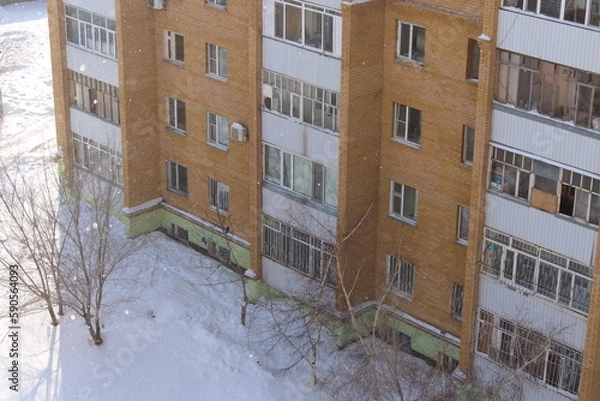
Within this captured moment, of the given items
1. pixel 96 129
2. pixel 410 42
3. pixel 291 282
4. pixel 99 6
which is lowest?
pixel 291 282

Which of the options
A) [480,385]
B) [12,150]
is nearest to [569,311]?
[480,385]

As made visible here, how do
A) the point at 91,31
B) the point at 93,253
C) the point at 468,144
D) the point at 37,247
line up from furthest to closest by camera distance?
1. the point at 91,31
2. the point at 93,253
3. the point at 37,247
4. the point at 468,144

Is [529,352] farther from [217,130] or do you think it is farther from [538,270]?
[217,130]

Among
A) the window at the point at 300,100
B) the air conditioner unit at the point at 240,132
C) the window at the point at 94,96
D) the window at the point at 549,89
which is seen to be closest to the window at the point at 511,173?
the window at the point at 549,89

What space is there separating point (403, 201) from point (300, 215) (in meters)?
3.03

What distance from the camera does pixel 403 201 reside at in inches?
1121

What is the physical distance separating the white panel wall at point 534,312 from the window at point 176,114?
474 inches

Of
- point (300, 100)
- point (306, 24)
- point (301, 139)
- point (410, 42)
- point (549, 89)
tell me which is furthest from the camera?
point (301, 139)

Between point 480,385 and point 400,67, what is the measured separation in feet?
26.3

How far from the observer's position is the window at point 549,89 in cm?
2291

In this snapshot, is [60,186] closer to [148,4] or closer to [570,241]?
[148,4]

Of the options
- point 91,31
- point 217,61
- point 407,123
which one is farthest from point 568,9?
point 91,31

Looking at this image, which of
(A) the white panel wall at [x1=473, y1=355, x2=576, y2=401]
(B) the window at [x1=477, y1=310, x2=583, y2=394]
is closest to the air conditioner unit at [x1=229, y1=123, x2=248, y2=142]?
(B) the window at [x1=477, y1=310, x2=583, y2=394]

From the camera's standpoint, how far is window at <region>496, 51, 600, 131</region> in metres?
22.9
